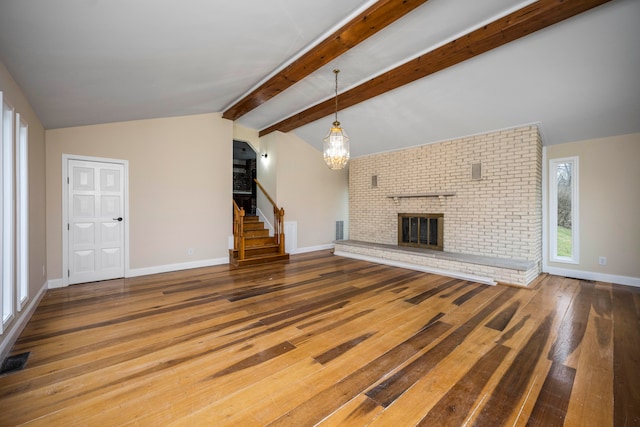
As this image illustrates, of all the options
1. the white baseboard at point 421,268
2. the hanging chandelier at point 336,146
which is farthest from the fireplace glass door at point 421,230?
the hanging chandelier at point 336,146

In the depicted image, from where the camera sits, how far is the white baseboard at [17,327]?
228 centimetres

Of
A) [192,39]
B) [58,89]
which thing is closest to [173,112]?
[58,89]

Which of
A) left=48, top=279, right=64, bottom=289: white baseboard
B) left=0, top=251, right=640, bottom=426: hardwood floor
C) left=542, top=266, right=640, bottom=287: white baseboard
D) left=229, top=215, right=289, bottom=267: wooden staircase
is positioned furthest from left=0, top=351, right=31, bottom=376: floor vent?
left=542, top=266, right=640, bottom=287: white baseboard

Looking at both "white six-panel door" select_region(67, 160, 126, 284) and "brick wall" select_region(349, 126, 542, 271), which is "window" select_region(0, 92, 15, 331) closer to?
"white six-panel door" select_region(67, 160, 126, 284)

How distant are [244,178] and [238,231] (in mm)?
4348

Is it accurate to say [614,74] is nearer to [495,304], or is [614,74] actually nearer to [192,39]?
[495,304]

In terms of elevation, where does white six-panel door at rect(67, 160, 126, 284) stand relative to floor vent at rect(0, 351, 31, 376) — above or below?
above

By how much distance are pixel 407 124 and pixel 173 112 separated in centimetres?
465

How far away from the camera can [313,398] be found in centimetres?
174

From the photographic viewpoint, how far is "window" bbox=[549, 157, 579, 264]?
15.7 feet

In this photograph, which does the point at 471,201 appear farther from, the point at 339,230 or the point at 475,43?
the point at 339,230

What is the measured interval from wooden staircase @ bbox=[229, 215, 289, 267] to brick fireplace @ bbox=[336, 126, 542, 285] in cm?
177

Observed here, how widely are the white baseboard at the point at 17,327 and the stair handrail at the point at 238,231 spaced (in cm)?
300

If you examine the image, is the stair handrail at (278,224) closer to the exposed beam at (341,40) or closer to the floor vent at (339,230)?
→ the floor vent at (339,230)
